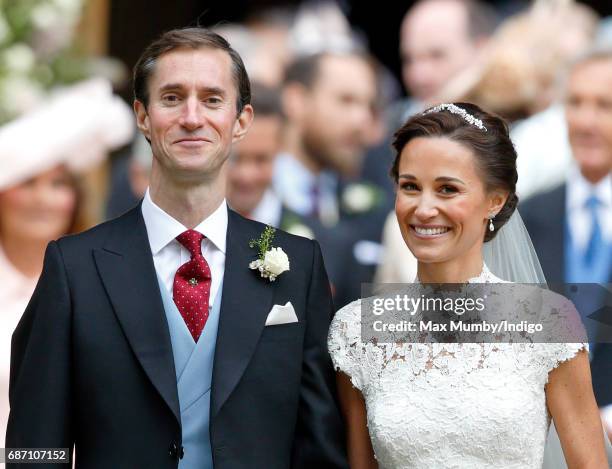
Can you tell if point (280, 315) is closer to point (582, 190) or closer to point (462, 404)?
point (462, 404)

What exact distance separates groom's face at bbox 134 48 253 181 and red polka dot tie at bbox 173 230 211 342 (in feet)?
0.61

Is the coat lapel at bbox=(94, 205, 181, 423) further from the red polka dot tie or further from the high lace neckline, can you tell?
the high lace neckline

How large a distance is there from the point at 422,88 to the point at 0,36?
7.84ft

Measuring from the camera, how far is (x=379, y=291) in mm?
3777

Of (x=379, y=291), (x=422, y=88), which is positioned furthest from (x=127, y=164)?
(x=379, y=291)

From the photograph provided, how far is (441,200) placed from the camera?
3.49 meters

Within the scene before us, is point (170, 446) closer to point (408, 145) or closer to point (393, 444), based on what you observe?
point (393, 444)

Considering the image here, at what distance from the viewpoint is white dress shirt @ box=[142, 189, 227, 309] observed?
11.3 feet

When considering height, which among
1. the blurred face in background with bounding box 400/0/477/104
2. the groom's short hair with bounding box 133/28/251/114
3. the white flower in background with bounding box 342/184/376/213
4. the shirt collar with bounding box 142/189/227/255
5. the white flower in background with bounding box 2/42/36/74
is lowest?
the shirt collar with bounding box 142/189/227/255

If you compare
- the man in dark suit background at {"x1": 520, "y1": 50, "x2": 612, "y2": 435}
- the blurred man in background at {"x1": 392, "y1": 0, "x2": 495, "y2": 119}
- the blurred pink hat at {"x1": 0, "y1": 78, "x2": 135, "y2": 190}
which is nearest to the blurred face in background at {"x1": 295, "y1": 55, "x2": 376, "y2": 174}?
the blurred man in background at {"x1": 392, "y1": 0, "x2": 495, "y2": 119}

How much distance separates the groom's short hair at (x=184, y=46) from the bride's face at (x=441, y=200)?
1.82 ft

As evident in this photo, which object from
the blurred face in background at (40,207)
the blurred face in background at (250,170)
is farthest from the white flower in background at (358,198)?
the blurred face in background at (40,207)

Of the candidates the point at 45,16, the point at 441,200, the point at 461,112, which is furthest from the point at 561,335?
the point at 45,16

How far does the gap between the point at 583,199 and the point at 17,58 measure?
Result: 10.1 ft
